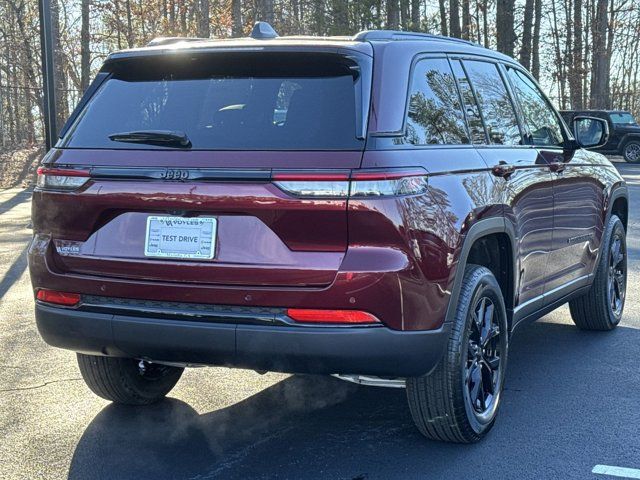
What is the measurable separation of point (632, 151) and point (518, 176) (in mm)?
25880

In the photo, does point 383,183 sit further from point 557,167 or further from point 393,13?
point 393,13

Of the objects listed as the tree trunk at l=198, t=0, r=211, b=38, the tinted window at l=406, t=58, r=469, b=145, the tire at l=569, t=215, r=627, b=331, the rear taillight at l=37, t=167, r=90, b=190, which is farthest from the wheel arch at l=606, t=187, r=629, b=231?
the tree trunk at l=198, t=0, r=211, b=38

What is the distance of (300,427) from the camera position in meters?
4.21

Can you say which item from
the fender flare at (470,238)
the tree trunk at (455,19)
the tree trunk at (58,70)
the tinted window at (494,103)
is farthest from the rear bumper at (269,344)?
the tree trunk at (455,19)

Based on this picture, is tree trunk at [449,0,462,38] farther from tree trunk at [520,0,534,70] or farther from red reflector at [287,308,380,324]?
red reflector at [287,308,380,324]

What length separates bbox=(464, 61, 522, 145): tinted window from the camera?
4.45 metres

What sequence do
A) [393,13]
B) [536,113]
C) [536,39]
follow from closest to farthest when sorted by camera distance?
[536,113] → [393,13] → [536,39]

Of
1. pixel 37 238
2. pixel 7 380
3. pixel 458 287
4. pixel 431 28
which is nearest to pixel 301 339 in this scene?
pixel 458 287

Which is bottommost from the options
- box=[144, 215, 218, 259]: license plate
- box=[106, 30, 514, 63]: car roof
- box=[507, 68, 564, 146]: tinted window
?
box=[144, 215, 218, 259]: license plate

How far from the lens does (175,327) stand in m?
3.37

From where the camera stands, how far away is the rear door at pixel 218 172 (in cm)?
323

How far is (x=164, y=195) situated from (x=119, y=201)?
8.7 inches

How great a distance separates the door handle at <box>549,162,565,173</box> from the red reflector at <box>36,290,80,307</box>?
2.85m

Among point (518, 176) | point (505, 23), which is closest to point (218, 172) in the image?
point (518, 176)
